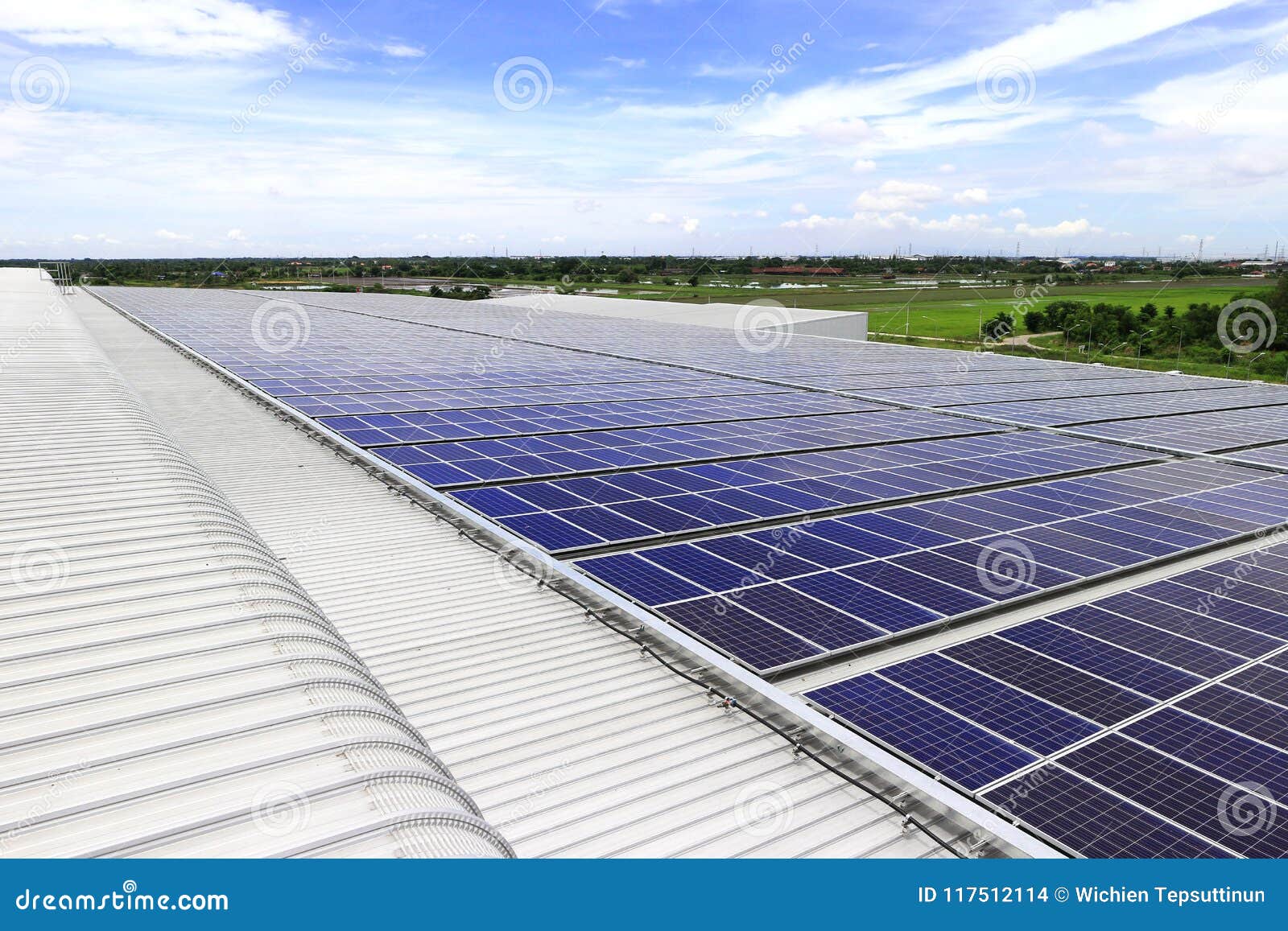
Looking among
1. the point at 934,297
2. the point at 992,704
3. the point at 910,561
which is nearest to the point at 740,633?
the point at 992,704

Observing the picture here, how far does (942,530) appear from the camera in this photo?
15.8m

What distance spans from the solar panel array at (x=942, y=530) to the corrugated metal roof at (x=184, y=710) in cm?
527

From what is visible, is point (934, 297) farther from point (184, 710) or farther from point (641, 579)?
point (184, 710)

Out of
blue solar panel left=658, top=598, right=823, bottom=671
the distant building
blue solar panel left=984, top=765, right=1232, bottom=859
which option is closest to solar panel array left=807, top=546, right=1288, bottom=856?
blue solar panel left=984, top=765, right=1232, bottom=859

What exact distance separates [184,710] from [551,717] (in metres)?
4.32

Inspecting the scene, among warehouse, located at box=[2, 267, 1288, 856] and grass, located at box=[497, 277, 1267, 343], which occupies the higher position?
grass, located at box=[497, 277, 1267, 343]

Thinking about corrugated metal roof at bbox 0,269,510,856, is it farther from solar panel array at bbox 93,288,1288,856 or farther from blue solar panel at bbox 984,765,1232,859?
solar panel array at bbox 93,288,1288,856

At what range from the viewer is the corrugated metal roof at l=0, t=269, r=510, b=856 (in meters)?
5.45

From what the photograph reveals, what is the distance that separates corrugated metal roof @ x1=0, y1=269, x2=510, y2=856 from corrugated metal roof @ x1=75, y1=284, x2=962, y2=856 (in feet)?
6.11

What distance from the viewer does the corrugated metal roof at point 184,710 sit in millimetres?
5453

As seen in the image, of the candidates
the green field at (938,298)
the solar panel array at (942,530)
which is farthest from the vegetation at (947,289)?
the solar panel array at (942,530)

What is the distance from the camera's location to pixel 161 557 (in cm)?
978

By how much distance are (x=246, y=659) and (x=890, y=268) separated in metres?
181

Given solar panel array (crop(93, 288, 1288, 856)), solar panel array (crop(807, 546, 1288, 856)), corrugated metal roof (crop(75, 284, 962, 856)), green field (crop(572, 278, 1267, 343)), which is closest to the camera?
solar panel array (crop(807, 546, 1288, 856))
